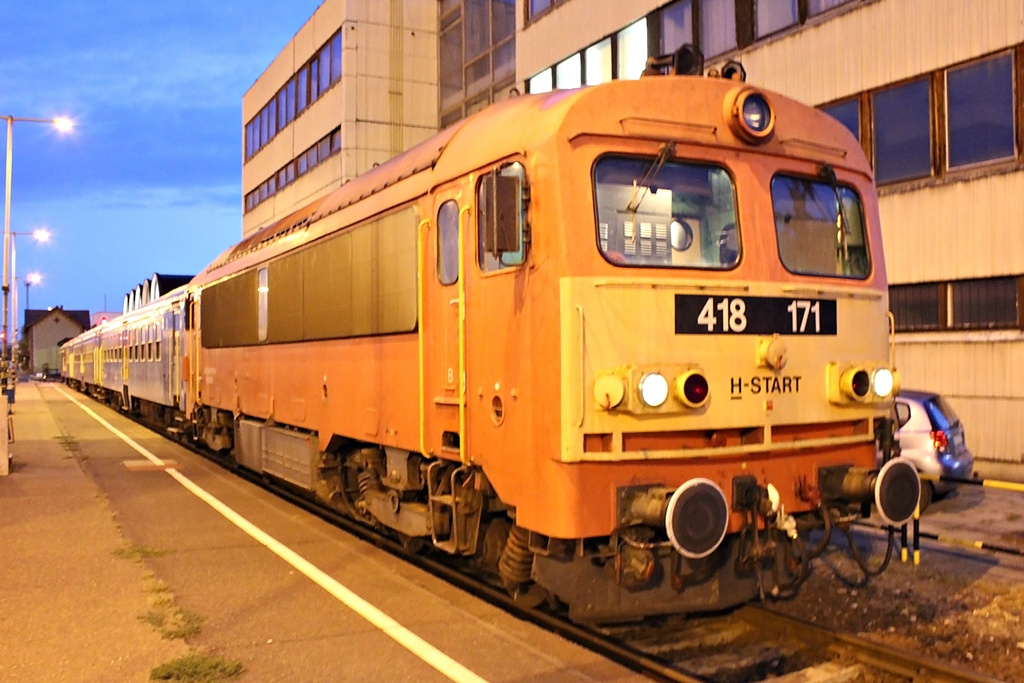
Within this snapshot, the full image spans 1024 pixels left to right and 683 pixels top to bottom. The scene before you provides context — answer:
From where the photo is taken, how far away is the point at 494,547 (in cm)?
635

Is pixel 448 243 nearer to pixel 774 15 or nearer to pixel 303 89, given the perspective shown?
pixel 774 15

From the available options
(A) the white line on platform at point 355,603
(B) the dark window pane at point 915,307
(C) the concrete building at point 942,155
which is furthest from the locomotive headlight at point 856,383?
(B) the dark window pane at point 915,307

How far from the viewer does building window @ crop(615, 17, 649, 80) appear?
1822 centimetres

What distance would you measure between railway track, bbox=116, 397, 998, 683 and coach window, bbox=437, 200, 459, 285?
231cm

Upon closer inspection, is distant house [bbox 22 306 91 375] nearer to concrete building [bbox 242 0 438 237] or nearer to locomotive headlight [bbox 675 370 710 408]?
concrete building [bbox 242 0 438 237]

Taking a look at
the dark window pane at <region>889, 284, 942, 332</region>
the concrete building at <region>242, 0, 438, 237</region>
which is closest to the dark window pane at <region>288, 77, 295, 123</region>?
the concrete building at <region>242, 0, 438, 237</region>

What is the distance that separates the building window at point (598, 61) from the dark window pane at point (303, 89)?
52.5 ft

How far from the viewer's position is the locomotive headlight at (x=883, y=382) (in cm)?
607

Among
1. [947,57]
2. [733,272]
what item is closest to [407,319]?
[733,272]

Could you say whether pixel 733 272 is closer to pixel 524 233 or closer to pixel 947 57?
pixel 524 233

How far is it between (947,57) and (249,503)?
436 inches

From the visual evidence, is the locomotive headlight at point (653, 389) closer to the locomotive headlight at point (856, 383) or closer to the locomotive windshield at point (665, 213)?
the locomotive windshield at point (665, 213)

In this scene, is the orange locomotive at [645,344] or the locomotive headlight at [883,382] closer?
the orange locomotive at [645,344]

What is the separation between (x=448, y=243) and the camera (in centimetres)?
657
